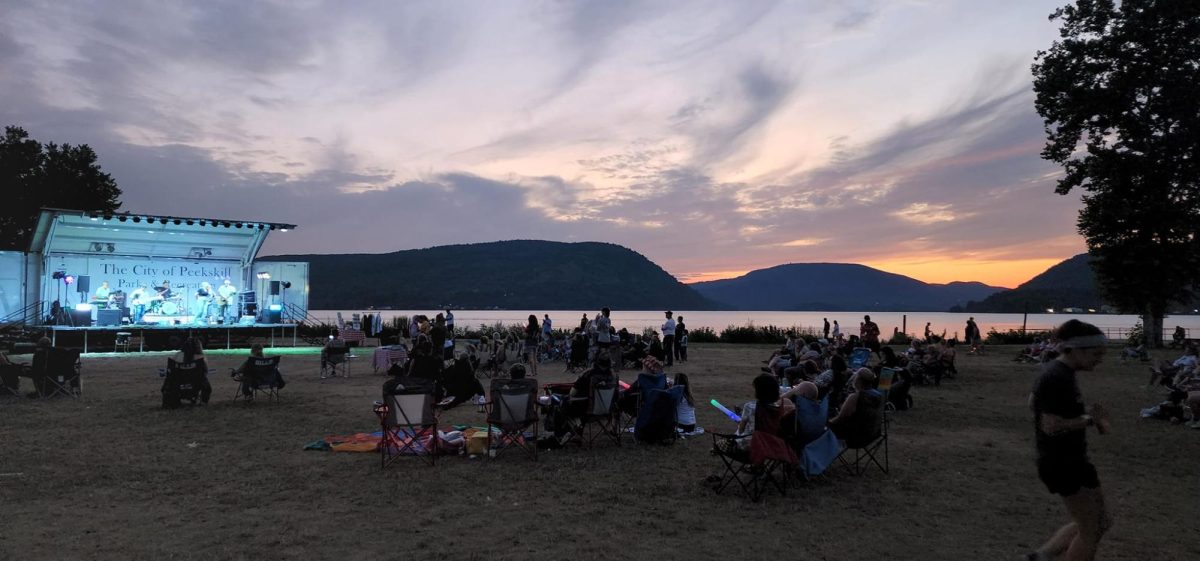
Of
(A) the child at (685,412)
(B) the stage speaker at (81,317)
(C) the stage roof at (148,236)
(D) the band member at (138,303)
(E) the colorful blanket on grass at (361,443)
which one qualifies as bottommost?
(E) the colorful blanket on grass at (361,443)

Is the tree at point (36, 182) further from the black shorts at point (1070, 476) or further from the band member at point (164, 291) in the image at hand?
the black shorts at point (1070, 476)

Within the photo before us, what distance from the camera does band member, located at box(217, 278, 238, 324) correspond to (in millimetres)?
21906

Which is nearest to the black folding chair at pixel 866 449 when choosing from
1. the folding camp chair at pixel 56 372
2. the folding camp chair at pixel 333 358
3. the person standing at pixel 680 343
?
the folding camp chair at pixel 333 358

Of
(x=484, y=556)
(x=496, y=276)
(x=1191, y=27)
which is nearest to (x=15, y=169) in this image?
(x=484, y=556)

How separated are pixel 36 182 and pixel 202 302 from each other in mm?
18795

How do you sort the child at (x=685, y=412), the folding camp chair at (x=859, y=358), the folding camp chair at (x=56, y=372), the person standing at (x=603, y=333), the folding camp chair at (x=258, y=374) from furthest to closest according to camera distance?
the person standing at (x=603, y=333), the folding camp chair at (x=859, y=358), the folding camp chair at (x=56, y=372), the folding camp chair at (x=258, y=374), the child at (x=685, y=412)

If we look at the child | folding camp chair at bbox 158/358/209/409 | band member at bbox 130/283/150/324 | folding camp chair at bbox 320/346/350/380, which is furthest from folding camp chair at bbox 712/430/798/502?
band member at bbox 130/283/150/324

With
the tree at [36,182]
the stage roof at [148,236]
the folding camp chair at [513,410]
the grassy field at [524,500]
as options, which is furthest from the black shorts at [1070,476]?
the tree at [36,182]

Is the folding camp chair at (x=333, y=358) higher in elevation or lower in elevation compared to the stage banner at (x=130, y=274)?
lower

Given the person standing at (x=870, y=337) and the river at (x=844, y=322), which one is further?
the river at (x=844, y=322)

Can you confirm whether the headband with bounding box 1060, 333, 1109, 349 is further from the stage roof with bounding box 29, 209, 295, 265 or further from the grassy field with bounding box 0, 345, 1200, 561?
the stage roof with bounding box 29, 209, 295, 265

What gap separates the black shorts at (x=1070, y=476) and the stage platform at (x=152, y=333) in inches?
744

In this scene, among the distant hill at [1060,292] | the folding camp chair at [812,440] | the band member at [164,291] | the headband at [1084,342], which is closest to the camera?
the headband at [1084,342]

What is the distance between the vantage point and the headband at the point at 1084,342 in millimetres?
2939
